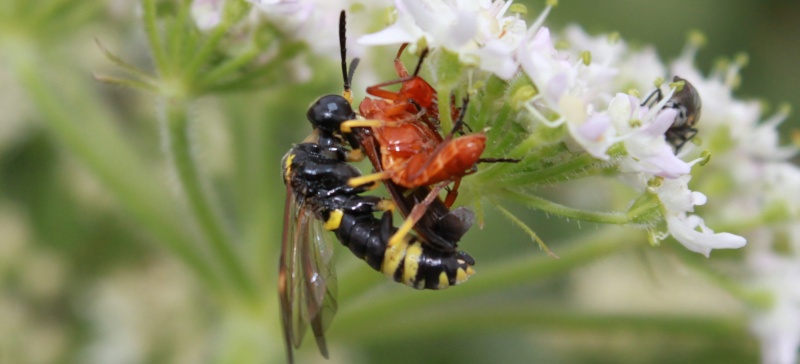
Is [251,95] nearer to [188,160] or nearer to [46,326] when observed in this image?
[188,160]

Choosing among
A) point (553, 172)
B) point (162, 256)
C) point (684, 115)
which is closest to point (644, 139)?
point (553, 172)

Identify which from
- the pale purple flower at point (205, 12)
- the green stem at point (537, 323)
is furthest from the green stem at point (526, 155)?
the green stem at point (537, 323)

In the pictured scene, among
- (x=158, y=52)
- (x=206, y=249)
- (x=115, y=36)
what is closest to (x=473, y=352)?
(x=206, y=249)

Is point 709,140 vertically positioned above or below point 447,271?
above

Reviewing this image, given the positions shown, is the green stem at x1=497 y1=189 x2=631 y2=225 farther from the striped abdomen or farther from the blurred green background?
the blurred green background

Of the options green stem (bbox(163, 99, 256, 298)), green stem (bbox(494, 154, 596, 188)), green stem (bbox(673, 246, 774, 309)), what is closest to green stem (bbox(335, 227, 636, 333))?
green stem (bbox(673, 246, 774, 309))

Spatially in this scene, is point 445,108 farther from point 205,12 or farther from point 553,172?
point 205,12
